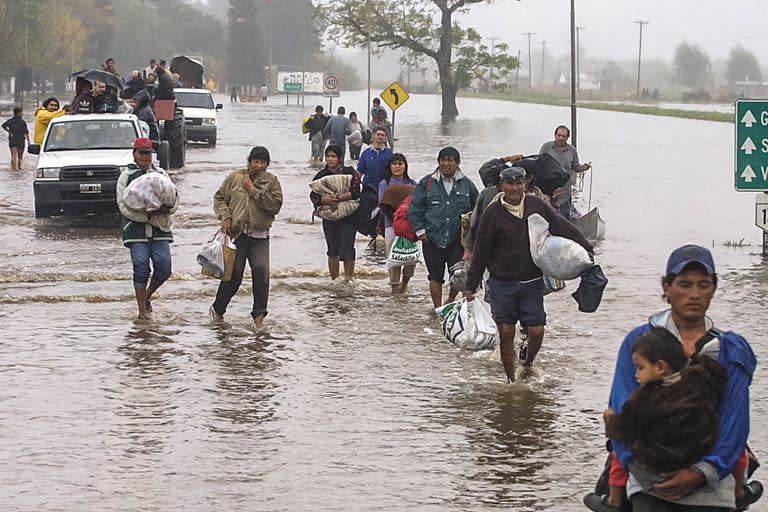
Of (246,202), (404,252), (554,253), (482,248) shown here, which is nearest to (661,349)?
(554,253)

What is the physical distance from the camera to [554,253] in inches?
369

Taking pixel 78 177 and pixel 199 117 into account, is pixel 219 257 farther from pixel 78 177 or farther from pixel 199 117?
pixel 199 117

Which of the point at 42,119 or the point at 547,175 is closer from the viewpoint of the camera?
the point at 547,175

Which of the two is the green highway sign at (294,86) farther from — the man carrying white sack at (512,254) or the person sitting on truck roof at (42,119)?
the man carrying white sack at (512,254)

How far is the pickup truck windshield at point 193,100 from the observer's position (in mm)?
43719

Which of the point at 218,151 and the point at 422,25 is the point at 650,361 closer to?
the point at 218,151

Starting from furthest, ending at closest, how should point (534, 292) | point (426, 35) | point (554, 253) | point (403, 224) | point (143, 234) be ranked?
1. point (426, 35)
2. point (403, 224)
3. point (143, 234)
4. point (534, 292)
5. point (554, 253)

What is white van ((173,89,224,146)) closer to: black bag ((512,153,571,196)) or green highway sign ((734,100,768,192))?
green highway sign ((734,100,768,192))

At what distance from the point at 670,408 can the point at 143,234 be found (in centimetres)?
846

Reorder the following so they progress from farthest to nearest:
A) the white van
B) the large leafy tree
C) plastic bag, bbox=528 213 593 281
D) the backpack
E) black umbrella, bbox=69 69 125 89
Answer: the large leafy tree
the white van
black umbrella, bbox=69 69 125 89
the backpack
plastic bag, bbox=528 213 593 281

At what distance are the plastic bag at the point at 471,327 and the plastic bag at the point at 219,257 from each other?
8.34 feet

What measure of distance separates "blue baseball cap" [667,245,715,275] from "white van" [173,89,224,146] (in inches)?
1476

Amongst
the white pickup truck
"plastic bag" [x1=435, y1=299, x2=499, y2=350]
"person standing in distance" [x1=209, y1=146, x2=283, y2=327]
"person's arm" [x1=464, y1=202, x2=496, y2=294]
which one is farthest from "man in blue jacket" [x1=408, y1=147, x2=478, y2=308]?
the white pickup truck

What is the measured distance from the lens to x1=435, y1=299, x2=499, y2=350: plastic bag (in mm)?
10289
